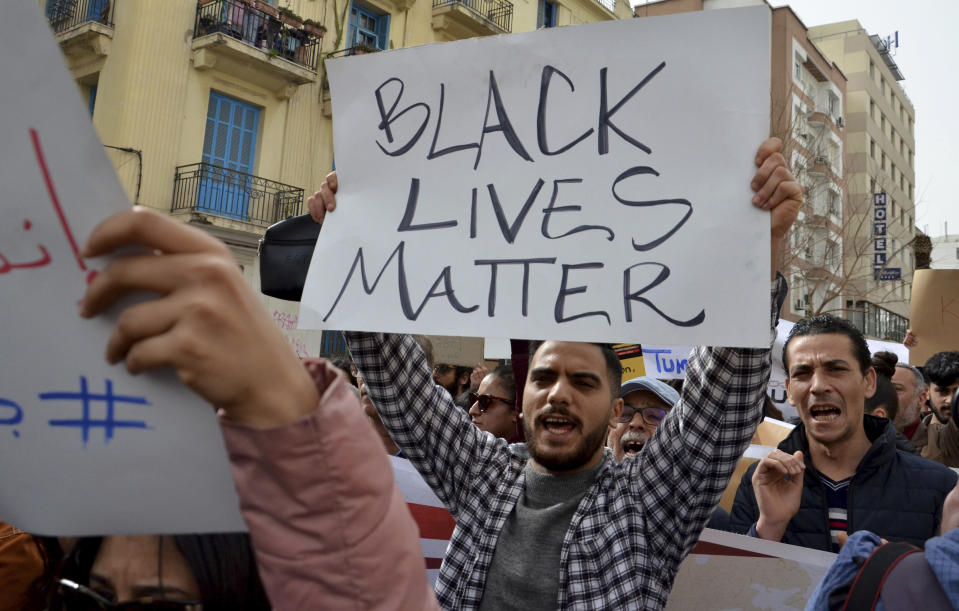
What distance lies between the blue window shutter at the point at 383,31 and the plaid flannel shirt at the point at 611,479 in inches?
600

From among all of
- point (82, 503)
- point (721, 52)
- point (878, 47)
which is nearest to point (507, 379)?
point (721, 52)

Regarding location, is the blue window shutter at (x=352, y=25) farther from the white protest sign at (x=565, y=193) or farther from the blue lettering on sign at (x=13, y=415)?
the blue lettering on sign at (x=13, y=415)

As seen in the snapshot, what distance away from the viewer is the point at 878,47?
41.7 meters

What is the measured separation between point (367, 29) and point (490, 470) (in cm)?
1542

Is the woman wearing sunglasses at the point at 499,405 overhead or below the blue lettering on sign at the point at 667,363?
below

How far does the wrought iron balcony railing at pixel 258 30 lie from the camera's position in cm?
1323

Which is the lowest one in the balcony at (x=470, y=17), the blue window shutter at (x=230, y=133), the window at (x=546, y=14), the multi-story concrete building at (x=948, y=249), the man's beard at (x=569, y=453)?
the man's beard at (x=569, y=453)

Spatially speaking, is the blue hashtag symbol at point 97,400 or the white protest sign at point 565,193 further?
the white protest sign at point 565,193

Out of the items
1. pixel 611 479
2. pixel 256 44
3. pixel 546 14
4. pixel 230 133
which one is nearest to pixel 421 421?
pixel 611 479

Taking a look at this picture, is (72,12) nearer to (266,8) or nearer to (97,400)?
(266,8)

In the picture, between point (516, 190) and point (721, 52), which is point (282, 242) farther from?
point (721, 52)

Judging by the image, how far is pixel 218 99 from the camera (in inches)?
535

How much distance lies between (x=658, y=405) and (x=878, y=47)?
151ft

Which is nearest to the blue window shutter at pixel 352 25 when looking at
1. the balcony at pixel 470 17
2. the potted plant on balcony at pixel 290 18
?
the potted plant on balcony at pixel 290 18
